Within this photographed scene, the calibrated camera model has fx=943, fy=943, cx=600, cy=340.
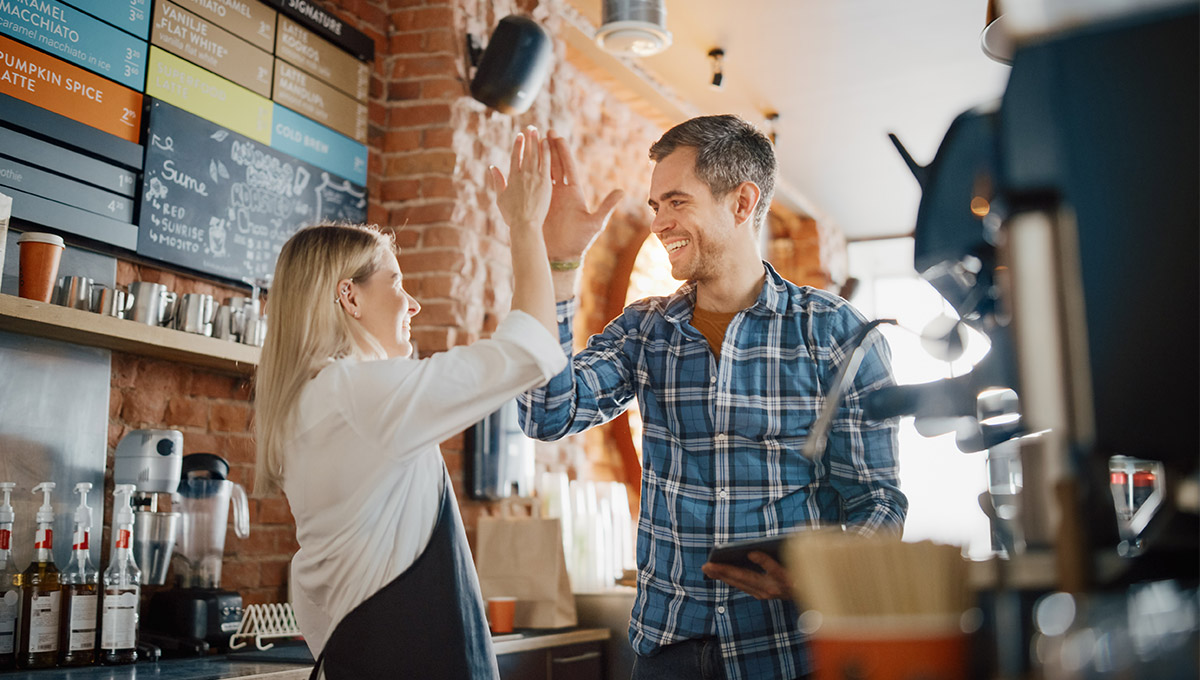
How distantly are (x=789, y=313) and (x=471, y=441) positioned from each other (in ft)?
5.08

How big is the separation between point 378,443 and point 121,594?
3.63 ft

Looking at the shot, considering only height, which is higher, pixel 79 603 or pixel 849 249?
pixel 849 249

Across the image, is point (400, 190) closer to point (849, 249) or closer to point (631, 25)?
point (631, 25)

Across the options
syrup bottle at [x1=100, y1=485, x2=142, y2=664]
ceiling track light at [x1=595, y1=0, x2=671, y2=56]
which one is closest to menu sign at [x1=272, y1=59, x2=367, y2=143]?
ceiling track light at [x1=595, y1=0, x2=671, y2=56]

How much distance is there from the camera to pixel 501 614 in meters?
2.53

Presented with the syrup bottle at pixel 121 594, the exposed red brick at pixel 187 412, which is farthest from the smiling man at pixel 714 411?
the exposed red brick at pixel 187 412

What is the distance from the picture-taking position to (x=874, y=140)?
17.6ft

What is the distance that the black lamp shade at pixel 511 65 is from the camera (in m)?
2.91

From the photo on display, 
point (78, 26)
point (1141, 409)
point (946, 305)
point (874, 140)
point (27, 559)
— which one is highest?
point (874, 140)

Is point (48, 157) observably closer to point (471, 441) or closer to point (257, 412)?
point (257, 412)

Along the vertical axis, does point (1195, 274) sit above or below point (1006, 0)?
below

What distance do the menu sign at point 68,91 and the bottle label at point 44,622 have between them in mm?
1096

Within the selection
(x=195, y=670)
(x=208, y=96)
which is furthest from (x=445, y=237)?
(x=195, y=670)

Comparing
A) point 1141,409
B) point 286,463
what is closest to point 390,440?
point 286,463
